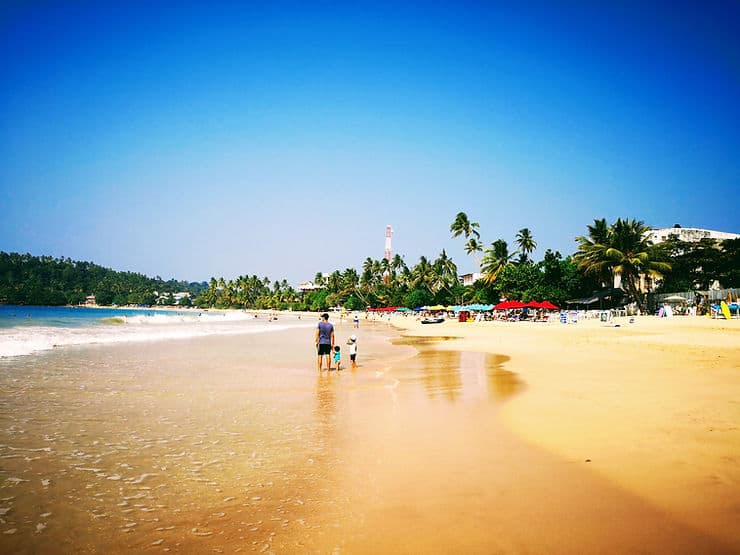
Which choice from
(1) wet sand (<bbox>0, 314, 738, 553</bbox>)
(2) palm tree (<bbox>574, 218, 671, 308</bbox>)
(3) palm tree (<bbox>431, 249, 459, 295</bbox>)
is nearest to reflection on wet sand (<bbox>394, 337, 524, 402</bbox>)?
(1) wet sand (<bbox>0, 314, 738, 553</bbox>)

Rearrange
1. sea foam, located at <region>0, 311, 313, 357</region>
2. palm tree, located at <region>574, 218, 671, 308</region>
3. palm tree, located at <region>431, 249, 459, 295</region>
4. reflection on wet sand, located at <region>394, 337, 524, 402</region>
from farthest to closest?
palm tree, located at <region>431, 249, 459, 295</region>, palm tree, located at <region>574, 218, 671, 308</region>, sea foam, located at <region>0, 311, 313, 357</region>, reflection on wet sand, located at <region>394, 337, 524, 402</region>

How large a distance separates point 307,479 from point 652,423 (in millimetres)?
5186

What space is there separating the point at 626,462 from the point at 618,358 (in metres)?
11.2

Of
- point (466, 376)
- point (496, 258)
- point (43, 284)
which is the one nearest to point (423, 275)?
point (496, 258)

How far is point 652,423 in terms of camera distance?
22.4 ft

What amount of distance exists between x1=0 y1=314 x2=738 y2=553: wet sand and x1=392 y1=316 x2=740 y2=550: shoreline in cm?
14

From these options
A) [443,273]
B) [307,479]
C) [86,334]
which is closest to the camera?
[307,479]

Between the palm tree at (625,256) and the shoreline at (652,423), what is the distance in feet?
105

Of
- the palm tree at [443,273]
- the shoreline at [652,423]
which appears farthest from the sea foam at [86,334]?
the palm tree at [443,273]

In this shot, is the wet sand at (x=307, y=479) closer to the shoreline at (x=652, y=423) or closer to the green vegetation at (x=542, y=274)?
the shoreline at (x=652, y=423)

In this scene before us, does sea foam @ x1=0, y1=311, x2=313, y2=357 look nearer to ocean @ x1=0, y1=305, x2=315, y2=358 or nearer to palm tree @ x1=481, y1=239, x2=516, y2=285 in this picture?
ocean @ x1=0, y1=305, x2=315, y2=358

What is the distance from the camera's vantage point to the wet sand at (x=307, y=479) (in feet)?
12.1

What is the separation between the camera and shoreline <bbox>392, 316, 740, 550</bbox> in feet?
14.7

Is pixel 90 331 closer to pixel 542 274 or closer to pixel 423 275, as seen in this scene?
pixel 542 274
